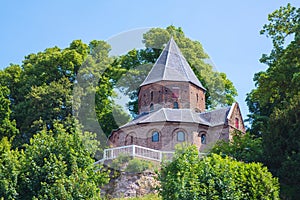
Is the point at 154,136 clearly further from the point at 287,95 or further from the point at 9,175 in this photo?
the point at 9,175

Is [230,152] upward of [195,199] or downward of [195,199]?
upward

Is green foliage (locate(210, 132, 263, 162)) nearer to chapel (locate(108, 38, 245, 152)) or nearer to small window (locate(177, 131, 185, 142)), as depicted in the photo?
small window (locate(177, 131, 185, 142))

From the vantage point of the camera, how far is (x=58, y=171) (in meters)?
22.1

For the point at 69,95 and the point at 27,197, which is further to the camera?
the point at 69,95

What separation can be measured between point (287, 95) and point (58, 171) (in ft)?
41.9

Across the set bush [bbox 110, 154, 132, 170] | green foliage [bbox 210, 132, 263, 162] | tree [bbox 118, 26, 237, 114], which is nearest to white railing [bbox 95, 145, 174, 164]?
bush [bbox 110, 154, 132, 170]

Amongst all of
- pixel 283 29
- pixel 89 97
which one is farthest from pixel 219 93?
pixel 283 29

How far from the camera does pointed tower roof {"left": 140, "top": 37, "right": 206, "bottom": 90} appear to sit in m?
44.2

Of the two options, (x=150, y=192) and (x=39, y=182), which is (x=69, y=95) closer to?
(x=150, y=192)

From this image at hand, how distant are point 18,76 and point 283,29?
29.8m

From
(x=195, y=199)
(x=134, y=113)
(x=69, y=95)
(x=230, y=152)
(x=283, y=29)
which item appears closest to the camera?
(x=195, y=199)

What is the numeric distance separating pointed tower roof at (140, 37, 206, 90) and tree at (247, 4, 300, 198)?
15.4 m

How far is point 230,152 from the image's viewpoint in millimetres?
30719

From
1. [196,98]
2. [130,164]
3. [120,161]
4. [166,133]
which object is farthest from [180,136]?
[130,164]
